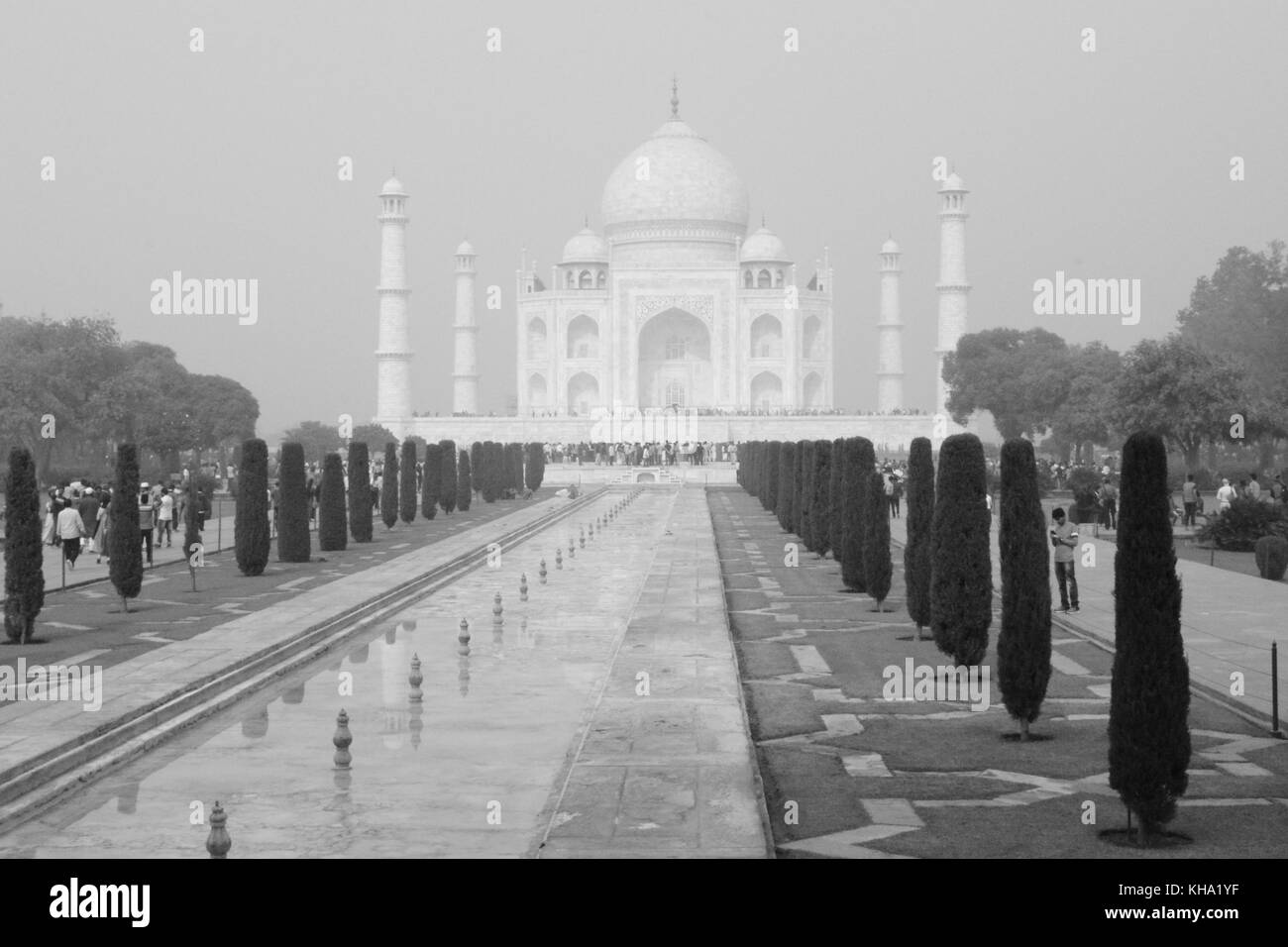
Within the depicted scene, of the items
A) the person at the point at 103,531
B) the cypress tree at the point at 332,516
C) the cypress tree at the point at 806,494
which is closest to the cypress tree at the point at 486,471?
the cypress tree at the point at 806,494

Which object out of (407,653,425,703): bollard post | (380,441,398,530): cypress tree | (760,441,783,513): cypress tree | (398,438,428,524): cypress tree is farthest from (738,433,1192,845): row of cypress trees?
(760,441,783,513): cypress tree

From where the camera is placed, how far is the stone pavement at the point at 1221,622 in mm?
11133

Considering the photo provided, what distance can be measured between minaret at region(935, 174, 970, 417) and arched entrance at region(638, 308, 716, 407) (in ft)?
34.9

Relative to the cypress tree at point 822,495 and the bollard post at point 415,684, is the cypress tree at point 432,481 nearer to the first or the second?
the cypress tree at point 822,495

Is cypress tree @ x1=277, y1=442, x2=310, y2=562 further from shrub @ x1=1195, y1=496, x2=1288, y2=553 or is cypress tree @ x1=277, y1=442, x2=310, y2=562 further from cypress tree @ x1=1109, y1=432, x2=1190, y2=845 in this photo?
cypress tree @ x1=1109, y1=432, x2=1190, y2=845

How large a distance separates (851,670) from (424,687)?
3157mm

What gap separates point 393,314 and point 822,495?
141ft

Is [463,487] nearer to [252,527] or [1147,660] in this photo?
[252,527]

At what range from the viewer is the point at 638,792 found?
7941mm

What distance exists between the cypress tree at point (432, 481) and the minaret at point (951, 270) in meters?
31.7

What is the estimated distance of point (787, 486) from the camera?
28.0 metres

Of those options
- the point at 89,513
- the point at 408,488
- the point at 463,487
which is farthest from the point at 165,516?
the point at 463,487

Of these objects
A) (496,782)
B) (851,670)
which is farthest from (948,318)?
(496,782)
